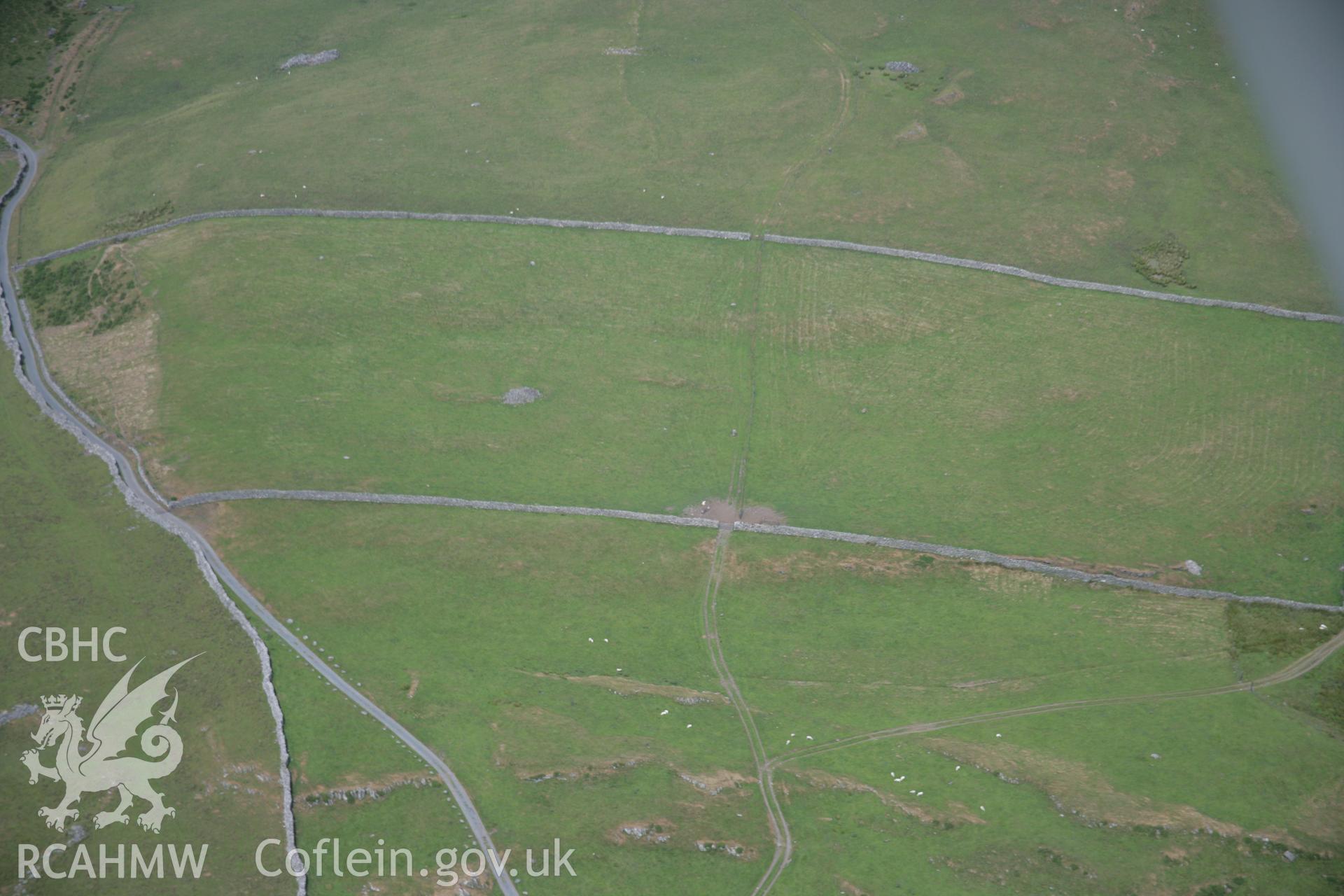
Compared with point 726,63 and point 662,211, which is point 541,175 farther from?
point 726,63

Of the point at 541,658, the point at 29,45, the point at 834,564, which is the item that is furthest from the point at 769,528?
the point at 29,45

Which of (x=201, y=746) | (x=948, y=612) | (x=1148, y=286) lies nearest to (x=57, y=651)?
(x=201, y=746)

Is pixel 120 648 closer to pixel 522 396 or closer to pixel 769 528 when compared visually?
pixel 522 396

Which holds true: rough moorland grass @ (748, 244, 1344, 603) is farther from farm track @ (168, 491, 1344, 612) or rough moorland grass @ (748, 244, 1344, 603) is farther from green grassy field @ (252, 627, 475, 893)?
green grassy field @ (252, 627, 475, 893)

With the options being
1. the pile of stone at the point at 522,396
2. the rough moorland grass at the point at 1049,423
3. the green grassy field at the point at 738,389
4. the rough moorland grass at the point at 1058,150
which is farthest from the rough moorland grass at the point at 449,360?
the rough moorland grass at the point at 1058,150

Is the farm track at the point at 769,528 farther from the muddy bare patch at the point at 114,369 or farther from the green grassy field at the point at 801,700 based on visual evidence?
the muddy bare patch at the point at 114,369

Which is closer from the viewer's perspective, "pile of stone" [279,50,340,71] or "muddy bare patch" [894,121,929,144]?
"muddy bare patch" [894,121,929,144]

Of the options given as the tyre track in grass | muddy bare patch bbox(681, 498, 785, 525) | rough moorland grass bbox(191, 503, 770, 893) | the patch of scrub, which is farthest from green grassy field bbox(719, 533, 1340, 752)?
the patch of scrub

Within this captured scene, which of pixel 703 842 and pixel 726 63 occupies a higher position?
pixel 726 63
